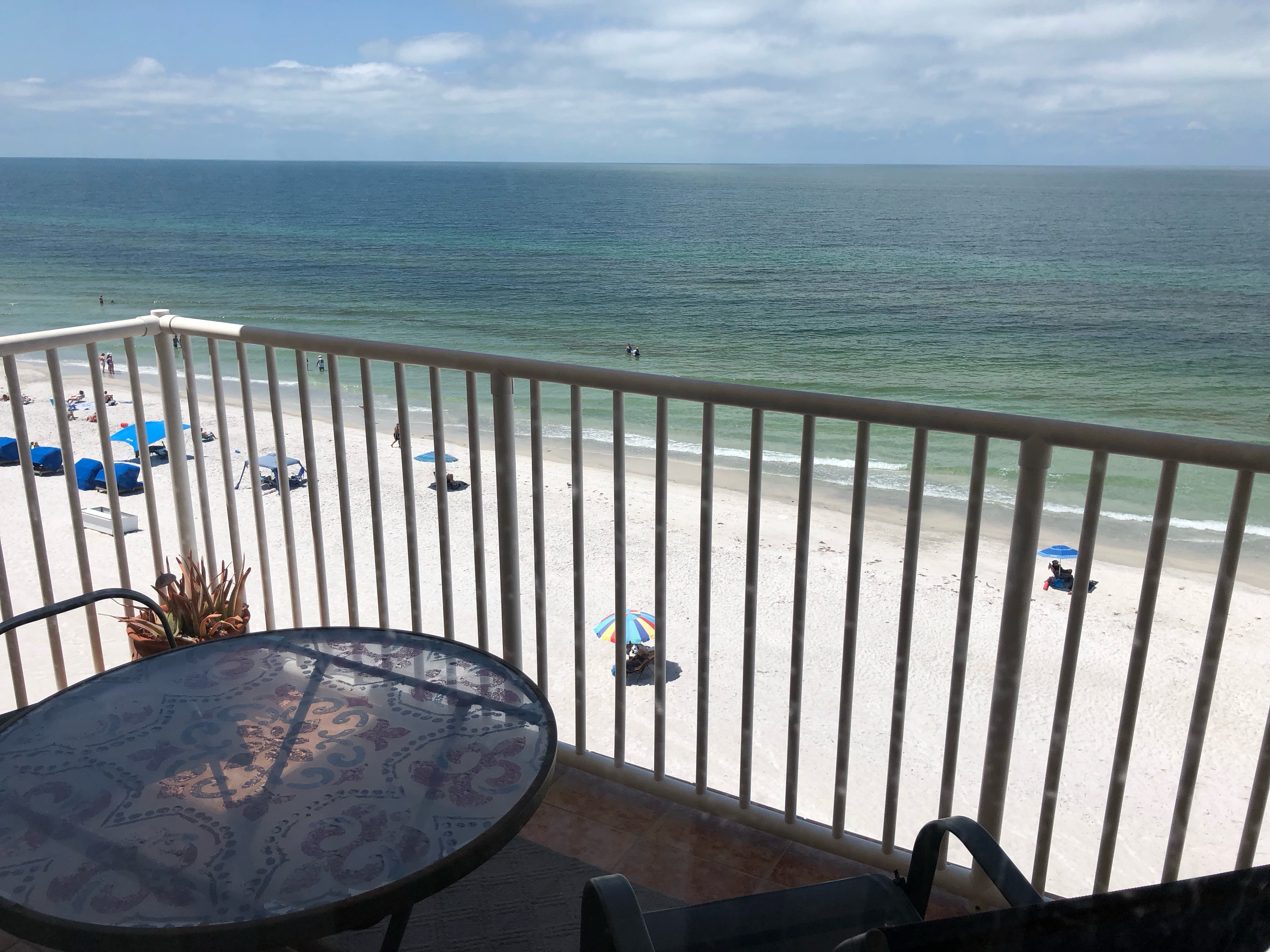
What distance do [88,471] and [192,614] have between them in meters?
8.09

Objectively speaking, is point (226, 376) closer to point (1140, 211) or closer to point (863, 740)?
point (863, 740)

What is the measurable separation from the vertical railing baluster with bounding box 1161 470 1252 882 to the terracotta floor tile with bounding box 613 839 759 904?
764 millimetres

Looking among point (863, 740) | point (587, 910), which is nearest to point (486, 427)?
point (863, 740)

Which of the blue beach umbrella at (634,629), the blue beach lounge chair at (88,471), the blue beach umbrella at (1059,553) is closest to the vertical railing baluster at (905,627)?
the blue beach umbrella at (634,629)

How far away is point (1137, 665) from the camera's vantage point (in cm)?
153

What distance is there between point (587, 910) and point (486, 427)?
12042 mm

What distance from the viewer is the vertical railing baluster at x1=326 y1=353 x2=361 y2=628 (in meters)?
2.13

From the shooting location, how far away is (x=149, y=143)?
115ft

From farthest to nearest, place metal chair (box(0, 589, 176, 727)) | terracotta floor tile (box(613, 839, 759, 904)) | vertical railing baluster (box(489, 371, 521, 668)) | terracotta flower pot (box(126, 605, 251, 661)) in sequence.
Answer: terracotta flower pot (box(126, 605, 251, 661))
vertical railing baluster (box(489, 371, 521, 668))
terracotta floor tile (box(613, 839, 759, 904))
metal chair (box(0, 589, 176, 727))

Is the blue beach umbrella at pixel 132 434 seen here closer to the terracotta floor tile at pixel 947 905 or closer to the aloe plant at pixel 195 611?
the aloe plant at pixel 195 611

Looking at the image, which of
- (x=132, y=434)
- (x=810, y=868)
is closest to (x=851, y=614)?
(x=810, y=868)

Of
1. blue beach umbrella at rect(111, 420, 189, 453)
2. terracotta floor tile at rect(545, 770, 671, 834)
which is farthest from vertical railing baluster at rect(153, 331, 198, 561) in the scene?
blue beach umbrella at rect(111, 420, 189, 453)

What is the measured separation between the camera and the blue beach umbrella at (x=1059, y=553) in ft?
29.1

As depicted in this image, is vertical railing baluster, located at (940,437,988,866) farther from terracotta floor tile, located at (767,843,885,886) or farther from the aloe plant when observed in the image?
the aloe plant
